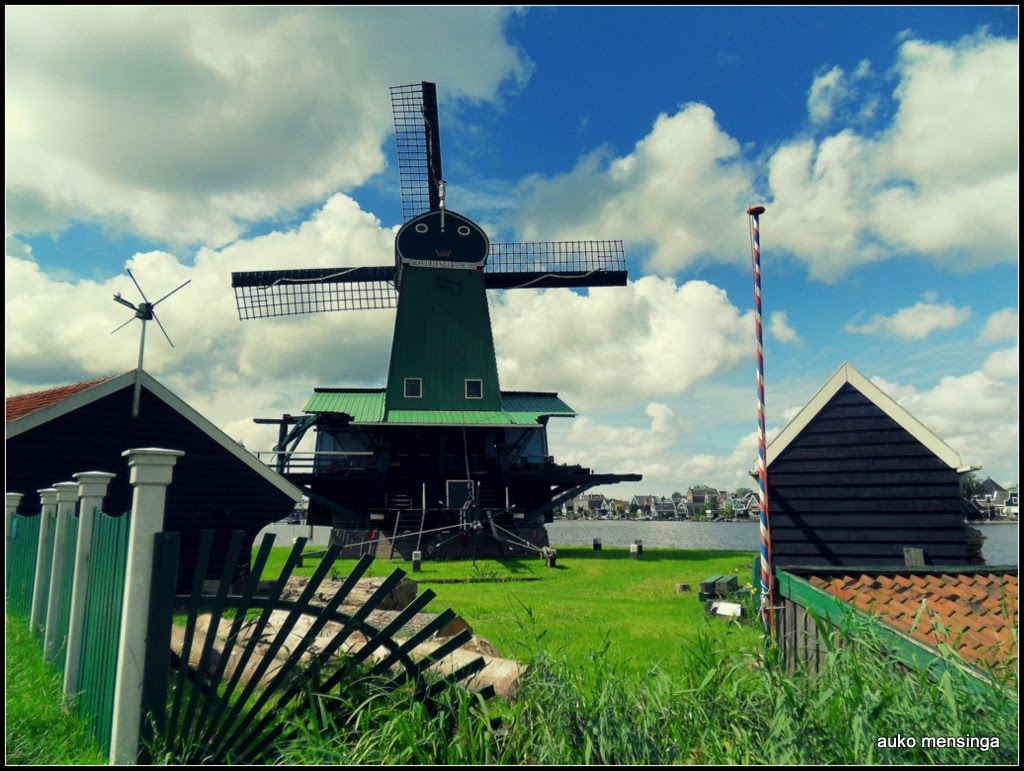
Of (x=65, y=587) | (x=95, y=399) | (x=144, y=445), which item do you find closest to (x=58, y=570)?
(x=65, y=587)

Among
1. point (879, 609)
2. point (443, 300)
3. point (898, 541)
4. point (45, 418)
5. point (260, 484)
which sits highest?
point (443, 300)

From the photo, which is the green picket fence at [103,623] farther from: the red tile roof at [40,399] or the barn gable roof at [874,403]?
the red tile roof at [40,399]

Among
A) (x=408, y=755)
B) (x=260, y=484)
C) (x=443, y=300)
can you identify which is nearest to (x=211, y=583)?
(x=260, y=484)

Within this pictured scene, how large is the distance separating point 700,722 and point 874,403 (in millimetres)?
8385

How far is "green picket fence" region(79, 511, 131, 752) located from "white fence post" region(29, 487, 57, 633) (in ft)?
11.6

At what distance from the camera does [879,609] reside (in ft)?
20.1

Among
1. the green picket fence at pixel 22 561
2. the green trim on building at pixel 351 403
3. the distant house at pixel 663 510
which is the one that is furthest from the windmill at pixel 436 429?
the distant house at pixel 663 510

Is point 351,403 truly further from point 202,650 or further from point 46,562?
point 202,650

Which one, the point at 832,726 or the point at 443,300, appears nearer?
the point at 832,726

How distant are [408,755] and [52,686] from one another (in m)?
4.31

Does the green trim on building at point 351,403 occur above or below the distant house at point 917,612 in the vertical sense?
above

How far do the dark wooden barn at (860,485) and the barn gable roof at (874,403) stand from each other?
0.01m

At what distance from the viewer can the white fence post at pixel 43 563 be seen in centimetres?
796

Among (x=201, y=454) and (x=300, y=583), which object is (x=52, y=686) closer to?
(x=300, y=583)
